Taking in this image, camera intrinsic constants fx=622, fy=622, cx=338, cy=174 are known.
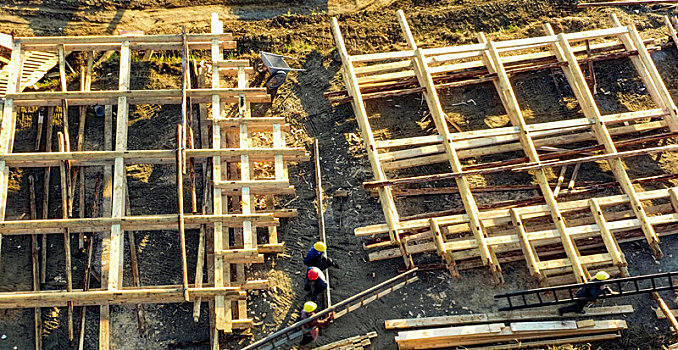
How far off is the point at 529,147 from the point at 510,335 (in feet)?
12.1

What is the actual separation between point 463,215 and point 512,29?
5728 millimetres

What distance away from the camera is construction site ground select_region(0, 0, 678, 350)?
11.0m

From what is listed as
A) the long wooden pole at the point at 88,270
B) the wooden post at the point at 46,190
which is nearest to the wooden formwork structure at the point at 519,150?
the long wooden pole at the point at 88,270

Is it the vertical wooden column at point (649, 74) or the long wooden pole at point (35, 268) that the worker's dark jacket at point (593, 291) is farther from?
the long wooden pole at point (35, 268)

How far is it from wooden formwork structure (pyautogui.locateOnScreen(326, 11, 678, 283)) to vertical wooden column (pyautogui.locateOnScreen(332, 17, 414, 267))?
0.02m

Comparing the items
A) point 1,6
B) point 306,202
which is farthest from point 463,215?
point 1,6

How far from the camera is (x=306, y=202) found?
12273mm

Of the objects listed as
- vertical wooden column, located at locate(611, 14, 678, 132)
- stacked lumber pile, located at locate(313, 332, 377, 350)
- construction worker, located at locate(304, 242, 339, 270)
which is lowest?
stacked lumber pile, located at locate(313, 332, 377, 350)

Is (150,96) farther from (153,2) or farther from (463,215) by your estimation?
(463,215)

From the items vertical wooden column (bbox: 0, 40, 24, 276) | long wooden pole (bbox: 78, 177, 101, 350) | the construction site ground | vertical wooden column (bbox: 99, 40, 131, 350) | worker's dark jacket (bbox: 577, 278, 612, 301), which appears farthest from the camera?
vertical wooden column (bbox: 0, 40, 24, 276)

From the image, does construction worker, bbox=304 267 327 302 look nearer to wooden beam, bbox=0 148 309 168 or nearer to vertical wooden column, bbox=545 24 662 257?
wooden beam, bbox=0 148 309 168

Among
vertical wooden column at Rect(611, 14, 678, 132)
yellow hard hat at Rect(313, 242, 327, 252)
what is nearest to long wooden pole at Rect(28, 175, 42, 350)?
yellow hard hat at Rect(313, 242, 327, 252)

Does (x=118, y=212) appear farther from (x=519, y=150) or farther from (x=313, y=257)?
(x=519, y=150)

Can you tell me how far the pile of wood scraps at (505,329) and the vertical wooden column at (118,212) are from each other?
4.74 metres
